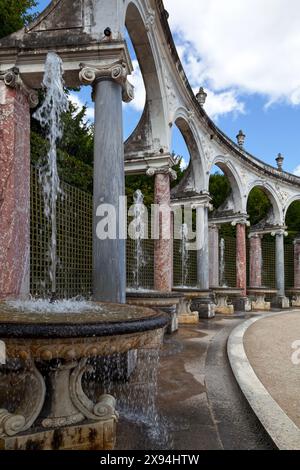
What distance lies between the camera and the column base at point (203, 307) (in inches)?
461

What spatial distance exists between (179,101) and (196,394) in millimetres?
8008

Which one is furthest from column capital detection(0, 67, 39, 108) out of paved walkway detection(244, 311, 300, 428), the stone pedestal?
the stone pedestal

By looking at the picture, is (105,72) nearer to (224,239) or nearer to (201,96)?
(201,96)

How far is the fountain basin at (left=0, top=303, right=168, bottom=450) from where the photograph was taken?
7.63 feet

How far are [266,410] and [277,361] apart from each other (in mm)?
2398

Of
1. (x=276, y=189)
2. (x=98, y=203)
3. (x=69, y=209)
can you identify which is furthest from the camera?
(x=276, y=189)

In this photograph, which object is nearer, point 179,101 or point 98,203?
point 98,203

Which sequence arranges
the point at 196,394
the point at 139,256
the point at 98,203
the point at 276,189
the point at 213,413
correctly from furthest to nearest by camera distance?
1. the point at 276,189
2. the point at 139,256
3. the point at 98,203
4. the point at 196,394
5. the point at 213,413

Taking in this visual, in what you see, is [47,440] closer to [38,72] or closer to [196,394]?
[196,394]

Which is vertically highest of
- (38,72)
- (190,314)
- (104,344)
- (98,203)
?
(38,72)

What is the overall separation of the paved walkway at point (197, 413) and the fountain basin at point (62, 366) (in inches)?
12.6
